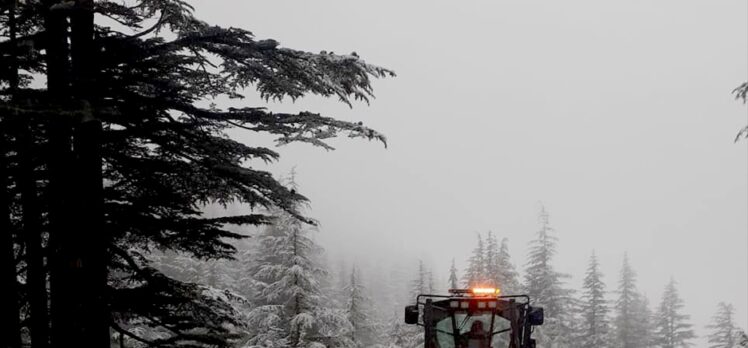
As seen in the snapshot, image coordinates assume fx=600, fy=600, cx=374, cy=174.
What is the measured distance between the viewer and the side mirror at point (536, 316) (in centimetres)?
1139

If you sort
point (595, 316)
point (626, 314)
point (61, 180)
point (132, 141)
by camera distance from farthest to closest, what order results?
point (626, 314)
point (595, 316)
point (132, 141)
point (61, 180)

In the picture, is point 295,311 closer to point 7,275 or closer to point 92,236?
point 7,275

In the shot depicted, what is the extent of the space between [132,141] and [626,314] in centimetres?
4474

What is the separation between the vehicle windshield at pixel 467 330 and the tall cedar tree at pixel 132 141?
5922 millimetres

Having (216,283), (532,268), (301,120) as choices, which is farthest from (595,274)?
(301,120)

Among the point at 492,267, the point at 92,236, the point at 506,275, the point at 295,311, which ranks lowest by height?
the point at 295,311

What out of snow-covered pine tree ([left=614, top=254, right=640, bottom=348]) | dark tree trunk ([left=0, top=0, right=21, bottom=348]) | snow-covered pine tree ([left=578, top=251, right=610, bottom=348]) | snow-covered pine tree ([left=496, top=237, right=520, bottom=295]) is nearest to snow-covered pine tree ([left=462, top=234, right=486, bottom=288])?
snow-covered pine tree ([left=496, top=237, right=520, bottom=295])

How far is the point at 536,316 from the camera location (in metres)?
11.5

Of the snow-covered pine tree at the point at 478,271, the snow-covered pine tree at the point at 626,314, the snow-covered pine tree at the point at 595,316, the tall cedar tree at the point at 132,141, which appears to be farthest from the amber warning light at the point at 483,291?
the snow-covered pine tree at the point at 626,314

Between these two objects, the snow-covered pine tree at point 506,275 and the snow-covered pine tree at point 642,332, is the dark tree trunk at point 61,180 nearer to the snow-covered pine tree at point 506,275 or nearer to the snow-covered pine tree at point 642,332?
the snow-covered pine tree at point 506,275

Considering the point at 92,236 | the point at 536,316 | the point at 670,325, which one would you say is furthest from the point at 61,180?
the point at 670,325

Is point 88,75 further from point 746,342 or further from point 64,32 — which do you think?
point 746,342

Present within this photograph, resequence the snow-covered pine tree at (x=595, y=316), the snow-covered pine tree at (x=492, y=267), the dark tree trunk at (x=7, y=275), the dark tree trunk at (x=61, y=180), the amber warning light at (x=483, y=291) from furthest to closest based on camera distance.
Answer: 1. the snow-covered pine tree at (x=595, y=316)
2. the snow-covered pine tree at (x=492, y=267)
3. the amber warning light at (x=483, y=291)
4. the dark tree trunk at (x=7, y=275)
5. the dark tree trunk at (x=61, y=180)

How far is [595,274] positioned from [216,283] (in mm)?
24688
